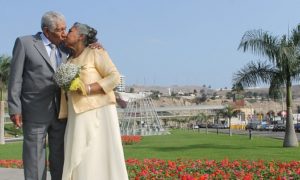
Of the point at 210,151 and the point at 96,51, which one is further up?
the point at 96,51

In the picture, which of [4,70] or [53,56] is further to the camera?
[4,70]

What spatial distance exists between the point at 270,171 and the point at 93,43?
4.82 m

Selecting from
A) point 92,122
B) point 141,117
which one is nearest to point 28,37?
point 92,122

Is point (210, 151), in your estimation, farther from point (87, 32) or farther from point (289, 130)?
point (87, 32)

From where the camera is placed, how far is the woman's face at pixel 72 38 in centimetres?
A: 481

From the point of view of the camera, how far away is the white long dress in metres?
4.79

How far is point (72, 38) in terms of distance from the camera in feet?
15.9

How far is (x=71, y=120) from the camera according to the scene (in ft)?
15.9

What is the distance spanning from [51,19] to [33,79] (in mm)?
579

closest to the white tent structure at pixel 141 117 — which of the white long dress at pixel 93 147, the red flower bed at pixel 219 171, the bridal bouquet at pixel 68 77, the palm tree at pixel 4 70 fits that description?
the palm tree at pixel 4 70

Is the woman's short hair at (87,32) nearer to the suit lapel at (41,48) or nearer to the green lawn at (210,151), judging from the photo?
the suit lapel at (41,48)

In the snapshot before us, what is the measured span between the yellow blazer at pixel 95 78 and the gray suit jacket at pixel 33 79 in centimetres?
16

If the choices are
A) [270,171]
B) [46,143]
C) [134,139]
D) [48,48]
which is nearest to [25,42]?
[48,48]

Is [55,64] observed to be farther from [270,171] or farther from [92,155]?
[270,171]
